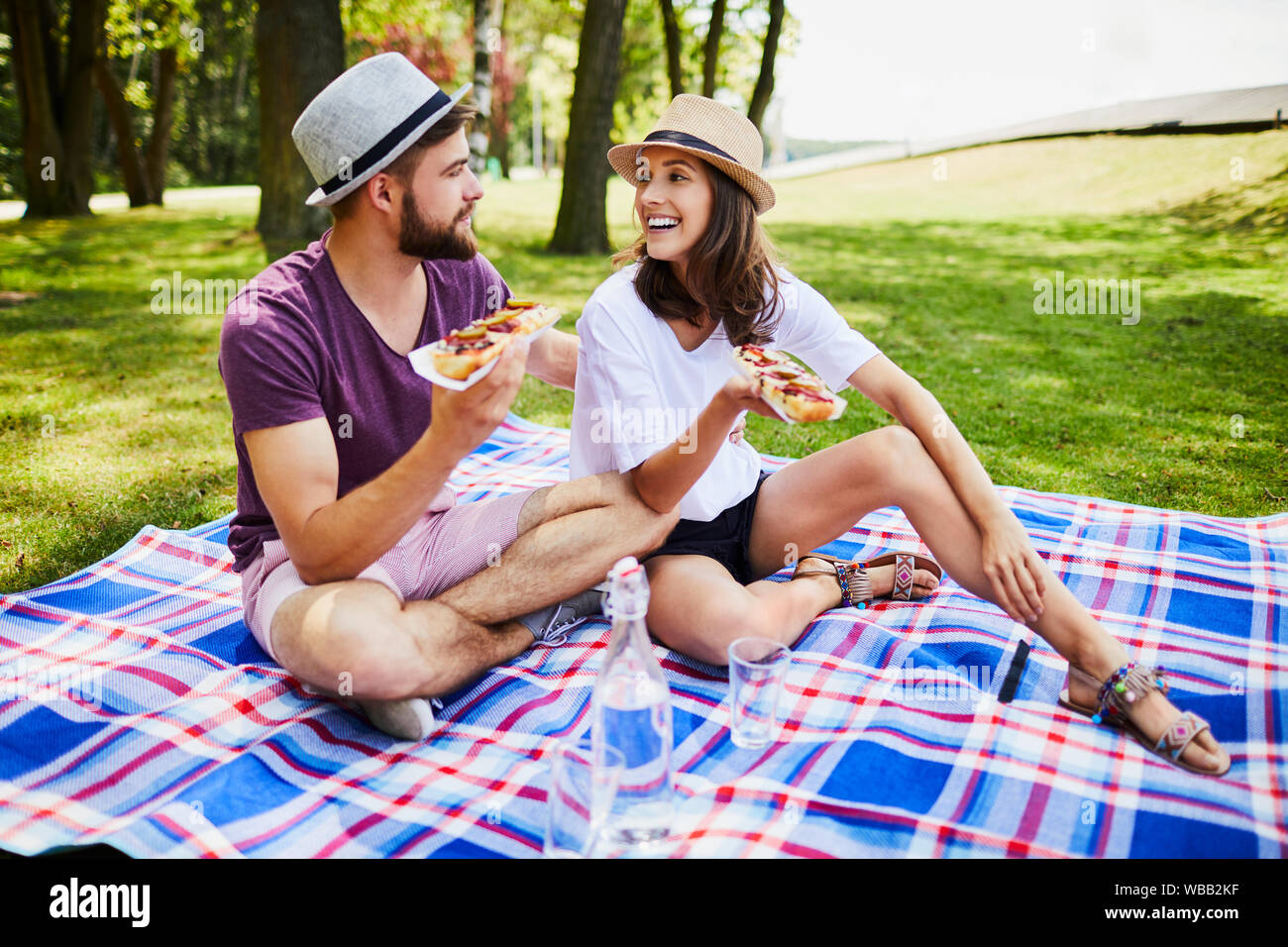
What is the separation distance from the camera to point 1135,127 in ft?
75.3

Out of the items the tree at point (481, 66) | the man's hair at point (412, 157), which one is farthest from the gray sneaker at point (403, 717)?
the tree at point (481, 66)

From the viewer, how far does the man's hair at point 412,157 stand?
9.36 ft

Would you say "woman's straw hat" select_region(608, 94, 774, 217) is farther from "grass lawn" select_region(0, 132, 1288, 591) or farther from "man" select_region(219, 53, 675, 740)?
"man" select_region(219, 53, 675, 740)

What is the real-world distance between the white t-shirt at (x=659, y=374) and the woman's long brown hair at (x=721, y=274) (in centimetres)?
7

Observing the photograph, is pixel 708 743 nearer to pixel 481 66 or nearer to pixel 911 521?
pixel 911 521

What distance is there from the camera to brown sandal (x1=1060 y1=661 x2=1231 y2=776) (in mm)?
2426

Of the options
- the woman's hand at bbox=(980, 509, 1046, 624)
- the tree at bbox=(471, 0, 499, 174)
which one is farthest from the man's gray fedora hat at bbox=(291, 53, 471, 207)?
the tree at bbox=(471, 0, 499, 174)

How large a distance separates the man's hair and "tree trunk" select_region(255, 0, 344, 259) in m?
7.81

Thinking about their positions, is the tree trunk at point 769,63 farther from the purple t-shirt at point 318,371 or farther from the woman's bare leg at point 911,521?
the purple t-shirt at point 318,371
